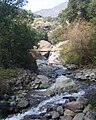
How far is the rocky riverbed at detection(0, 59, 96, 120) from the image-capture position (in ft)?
41.7

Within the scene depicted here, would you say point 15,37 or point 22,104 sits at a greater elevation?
point 15,37

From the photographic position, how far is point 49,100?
52.9ft

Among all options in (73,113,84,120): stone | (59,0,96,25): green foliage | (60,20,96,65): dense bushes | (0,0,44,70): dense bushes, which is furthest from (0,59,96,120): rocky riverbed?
(59,0,96,25): green foliage

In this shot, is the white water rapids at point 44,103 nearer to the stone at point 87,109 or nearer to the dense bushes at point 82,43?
the stone at point 87,109

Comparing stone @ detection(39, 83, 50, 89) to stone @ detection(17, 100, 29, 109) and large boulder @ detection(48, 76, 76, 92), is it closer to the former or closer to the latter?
large boulder @ detection(48, 76, 76, 92)

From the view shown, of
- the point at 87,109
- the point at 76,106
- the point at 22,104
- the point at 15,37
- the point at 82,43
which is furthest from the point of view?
the point at 82,43

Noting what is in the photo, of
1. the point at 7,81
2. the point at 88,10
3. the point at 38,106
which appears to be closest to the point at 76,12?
the point at 88,10

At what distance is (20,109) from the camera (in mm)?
15000

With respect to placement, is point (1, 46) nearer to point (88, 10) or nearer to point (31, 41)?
point (31, 41)

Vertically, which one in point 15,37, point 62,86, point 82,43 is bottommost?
point 62,86

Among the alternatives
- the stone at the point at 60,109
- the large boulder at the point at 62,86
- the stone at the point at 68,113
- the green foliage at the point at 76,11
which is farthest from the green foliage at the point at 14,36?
the green foliage at the point at 76,11

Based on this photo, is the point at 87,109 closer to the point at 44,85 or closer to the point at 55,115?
the point at 55,115

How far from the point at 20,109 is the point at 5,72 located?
6995 mm

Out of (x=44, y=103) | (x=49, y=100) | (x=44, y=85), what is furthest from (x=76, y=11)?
(x=44, y=103)
